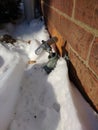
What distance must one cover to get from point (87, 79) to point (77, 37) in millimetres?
217

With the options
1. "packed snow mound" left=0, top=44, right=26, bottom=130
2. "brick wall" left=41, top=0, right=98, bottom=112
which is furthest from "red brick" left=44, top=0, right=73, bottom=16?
"packed snow mound" left=0, top=44, right=26, bottom=130

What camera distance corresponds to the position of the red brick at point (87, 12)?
0.65 meters

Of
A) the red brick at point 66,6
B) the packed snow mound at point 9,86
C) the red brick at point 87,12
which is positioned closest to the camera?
the red brick at point 87,12

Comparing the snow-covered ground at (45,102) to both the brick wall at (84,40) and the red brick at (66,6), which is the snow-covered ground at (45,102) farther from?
the red brick at (66,6)

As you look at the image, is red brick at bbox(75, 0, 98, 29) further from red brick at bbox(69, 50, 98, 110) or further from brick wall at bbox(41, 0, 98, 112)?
red brick at bbox(69, 50, 98, 110)

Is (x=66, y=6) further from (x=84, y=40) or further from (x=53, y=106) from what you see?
(x=53, y=106)

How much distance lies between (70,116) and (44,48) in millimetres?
525

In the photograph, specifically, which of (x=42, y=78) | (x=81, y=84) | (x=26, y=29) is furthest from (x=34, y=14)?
(x=81, y=84)

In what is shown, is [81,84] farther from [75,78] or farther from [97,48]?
[97,48]

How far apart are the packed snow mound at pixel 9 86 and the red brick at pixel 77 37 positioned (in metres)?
0.37

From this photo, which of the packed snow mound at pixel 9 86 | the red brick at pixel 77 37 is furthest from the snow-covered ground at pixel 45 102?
the red brick at pixel 77 37

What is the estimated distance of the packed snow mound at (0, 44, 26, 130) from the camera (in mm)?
776

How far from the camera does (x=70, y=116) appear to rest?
703 millimetres

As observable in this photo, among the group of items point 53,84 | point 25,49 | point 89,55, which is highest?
point 89,55
